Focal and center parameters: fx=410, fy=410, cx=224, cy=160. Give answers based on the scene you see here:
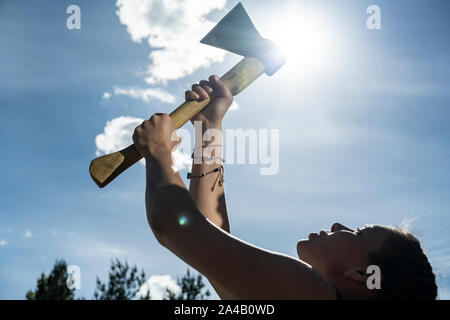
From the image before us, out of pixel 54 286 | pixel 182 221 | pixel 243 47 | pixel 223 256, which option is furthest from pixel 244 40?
pixel 54 286

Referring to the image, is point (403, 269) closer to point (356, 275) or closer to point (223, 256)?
point (356, 275)

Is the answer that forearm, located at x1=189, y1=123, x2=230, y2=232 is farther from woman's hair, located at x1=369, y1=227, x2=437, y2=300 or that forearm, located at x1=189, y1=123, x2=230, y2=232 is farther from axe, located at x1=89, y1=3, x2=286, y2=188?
woman's hair, located at x1=369, y1=227, x2=437, y2=300

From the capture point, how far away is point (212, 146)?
295 cm

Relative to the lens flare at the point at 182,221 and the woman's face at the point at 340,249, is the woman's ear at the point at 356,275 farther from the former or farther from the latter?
the lens flare at the point at 182,221

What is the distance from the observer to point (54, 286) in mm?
45844

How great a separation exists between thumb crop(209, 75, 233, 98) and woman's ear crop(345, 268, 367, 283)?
1511mm

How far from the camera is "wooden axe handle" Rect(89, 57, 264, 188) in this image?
2623 mm

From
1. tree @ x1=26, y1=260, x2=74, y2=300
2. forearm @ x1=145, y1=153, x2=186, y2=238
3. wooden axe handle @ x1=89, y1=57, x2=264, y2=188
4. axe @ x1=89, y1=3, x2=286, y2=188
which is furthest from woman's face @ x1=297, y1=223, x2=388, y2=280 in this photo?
tree @ x1=26, y1=260, x2=74, y2=300

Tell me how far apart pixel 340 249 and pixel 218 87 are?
1.43m

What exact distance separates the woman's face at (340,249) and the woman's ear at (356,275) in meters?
0.04

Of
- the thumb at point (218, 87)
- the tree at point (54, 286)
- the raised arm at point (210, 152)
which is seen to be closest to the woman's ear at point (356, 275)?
the raised arm at point (210, 152)
